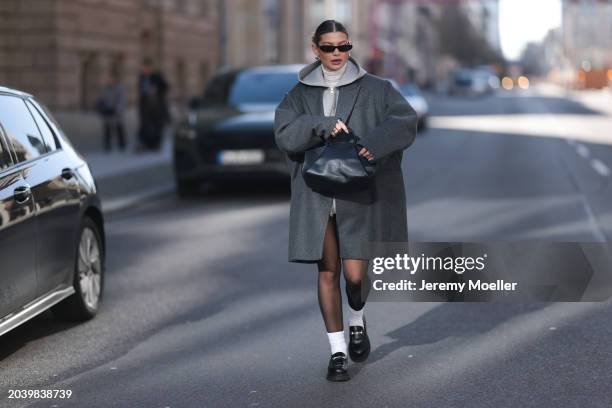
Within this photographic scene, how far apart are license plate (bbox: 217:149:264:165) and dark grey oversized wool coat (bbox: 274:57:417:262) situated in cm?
951

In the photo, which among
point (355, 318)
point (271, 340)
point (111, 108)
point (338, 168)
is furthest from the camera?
point (111, 108)

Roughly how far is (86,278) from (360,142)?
8.47 ft

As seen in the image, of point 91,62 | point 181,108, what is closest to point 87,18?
point 91,62

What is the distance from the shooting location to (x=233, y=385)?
5586 mm

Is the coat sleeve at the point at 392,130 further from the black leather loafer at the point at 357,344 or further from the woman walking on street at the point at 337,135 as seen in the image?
the black leather loafer at the point at 357,344

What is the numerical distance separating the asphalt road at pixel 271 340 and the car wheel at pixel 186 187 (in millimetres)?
3252

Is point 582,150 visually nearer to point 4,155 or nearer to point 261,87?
point 261,87

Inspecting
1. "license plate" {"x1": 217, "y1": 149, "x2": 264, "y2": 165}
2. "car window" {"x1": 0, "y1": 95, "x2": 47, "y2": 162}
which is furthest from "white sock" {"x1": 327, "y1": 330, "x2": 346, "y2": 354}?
"license plate" {"x1": 217, "y1": 149, "x2": 264, "y2": 165}

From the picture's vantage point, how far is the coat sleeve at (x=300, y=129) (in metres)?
5.34

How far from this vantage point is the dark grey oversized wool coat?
539 centimetres

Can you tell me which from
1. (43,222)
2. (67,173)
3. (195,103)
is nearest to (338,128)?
(43,222)

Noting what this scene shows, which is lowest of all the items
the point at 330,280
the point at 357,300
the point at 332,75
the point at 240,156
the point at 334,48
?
the point at 240,156

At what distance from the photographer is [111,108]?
79.9 feet

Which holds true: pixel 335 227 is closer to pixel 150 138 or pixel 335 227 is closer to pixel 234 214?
pixel 234 214
